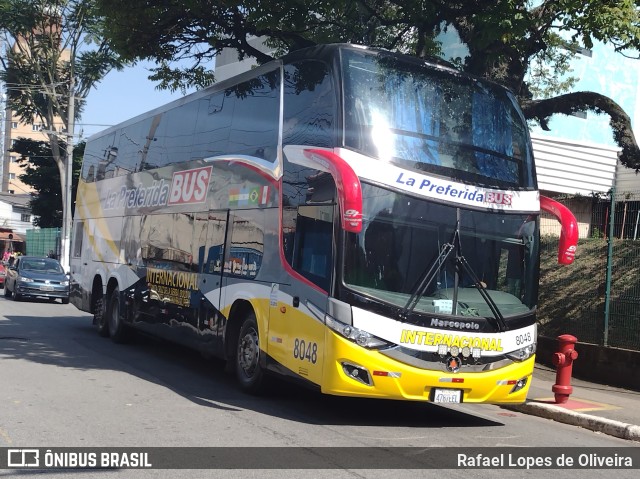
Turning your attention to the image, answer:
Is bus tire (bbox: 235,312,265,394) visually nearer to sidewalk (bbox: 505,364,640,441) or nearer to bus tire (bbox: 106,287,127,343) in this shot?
sidewalk (bbox: 505,364,640,441)

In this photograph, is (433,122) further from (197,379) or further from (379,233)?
(197,379)

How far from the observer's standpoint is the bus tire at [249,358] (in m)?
10.8

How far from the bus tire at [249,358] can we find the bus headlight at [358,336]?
205 centimetres

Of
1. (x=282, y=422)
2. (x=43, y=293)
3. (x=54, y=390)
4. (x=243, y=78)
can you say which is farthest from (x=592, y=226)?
(x=43, y=293)

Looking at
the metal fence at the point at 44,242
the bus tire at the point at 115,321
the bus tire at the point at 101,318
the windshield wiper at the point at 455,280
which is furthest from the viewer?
the metal fence at the point at 44,242

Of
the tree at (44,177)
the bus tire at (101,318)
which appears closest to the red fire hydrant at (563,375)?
the bus tire at (101,318)

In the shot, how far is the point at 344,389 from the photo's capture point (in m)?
8.99

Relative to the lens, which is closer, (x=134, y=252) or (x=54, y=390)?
(x=54, y=390)

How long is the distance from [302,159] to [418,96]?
1.60m

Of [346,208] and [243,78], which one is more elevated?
[243,78]

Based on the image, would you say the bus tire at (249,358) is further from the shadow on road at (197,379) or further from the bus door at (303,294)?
the bus door at (303,294)

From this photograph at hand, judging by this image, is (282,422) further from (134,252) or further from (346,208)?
(134,252)

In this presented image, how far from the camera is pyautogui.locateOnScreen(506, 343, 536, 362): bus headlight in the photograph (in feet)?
32.1

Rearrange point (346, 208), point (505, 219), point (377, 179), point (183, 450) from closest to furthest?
1. point (183, 450)
2. point (346, 208)
3. point (377, 179)
4. point (505, 219)
